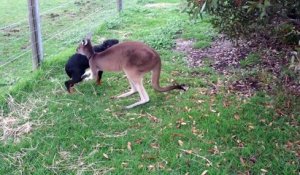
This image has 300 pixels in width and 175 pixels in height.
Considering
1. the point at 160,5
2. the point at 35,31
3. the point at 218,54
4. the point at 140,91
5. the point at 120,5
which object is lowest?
the point at 160,5

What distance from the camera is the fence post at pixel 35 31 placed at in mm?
5777

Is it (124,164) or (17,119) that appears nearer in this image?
(124,164)

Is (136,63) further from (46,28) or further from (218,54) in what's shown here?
(46,28)

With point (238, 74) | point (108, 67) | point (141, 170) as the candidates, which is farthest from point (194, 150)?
point (238, 74)

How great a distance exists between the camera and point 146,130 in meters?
4.40

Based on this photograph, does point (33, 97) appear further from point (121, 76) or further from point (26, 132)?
point (121, 76)

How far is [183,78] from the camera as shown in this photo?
5.72m

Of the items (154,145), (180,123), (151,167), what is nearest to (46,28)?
(180,123)

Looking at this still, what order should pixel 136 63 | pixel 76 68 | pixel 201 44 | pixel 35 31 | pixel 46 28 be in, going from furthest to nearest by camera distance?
pixel 46 28
pixel 201 44
pixel 35 31
pixel 76 68
pixel 136 63

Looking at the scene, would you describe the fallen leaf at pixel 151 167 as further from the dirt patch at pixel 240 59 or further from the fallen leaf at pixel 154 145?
the dirt patch at pixel 240 59

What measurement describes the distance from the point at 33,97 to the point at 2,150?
118 centimetres

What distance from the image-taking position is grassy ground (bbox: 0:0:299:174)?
3.82m

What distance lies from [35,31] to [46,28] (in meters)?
2.53

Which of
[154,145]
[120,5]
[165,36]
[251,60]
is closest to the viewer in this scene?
[154,145]
